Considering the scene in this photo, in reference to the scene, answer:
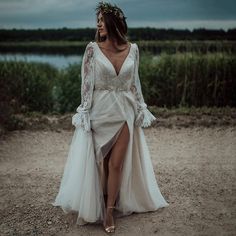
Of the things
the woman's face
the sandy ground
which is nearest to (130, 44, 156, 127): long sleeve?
the woman's face

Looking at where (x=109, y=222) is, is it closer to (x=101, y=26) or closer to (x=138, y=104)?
(x=138, y=104)

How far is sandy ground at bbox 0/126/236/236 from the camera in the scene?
14.2 ft

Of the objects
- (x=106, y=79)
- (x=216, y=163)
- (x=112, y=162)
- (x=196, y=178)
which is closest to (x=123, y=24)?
(x=106, y=79)

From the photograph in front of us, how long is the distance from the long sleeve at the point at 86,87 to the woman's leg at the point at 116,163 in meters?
0.34

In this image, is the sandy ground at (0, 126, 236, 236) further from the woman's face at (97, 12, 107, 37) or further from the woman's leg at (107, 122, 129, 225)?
the woman's face at (97, 12, 107, 37)

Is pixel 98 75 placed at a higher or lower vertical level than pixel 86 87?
higher

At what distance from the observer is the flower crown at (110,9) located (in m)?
3.91

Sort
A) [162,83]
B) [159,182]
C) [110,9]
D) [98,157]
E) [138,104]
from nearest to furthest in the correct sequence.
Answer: [110,9] < [98,157] < [138,104] < [159,182] < [162,83]

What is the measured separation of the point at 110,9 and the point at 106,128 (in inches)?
44.1

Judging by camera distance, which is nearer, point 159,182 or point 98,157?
point 98,157

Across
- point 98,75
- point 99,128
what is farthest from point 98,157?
point 98,75

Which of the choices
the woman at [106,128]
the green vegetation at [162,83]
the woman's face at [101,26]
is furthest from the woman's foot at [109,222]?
the green vegetation at [162,83]

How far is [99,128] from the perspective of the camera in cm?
411

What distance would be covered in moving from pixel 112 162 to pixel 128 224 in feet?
2.30
